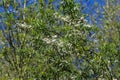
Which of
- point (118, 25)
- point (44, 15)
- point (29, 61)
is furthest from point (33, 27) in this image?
point (118, 25)

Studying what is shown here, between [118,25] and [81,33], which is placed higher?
[81,33]

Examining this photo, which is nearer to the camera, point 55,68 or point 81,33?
point 81,33

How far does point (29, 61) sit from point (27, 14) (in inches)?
76.8

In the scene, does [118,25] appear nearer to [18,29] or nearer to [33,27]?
[18,29]

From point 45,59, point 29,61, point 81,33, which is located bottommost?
point 29,61

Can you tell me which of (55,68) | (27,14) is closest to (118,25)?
(27,14)

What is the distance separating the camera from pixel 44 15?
10438 millimetres

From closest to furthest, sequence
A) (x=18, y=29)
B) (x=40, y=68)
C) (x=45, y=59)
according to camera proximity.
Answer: (x=45, y=59)
(x=40, y=68)
(x=18, y=29)

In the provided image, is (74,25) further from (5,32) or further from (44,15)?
(5,32)

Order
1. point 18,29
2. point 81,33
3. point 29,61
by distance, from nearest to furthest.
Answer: point 81,33, point 29,61, point 18,29

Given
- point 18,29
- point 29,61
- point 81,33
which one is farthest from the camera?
point 18,29

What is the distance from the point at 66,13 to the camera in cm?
1043

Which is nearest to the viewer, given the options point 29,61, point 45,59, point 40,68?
point 45,59

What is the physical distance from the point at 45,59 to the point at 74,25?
1553 millimetres
